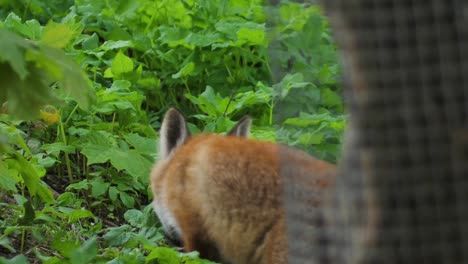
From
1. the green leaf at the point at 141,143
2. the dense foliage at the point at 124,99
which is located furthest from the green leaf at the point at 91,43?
the green leaf at the point at 141,143

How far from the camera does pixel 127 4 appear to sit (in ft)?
31.8

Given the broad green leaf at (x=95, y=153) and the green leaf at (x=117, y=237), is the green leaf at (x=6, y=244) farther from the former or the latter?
the broad green leaf at (x=95, y=153)

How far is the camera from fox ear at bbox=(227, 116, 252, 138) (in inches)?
278

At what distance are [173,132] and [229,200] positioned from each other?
1269 millimetres

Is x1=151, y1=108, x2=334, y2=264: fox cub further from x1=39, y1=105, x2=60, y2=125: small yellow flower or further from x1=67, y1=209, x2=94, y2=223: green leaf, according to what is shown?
x1=39, y1=105, x2=60, y2=125: small yellow flower

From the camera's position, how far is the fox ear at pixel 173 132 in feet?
22.4

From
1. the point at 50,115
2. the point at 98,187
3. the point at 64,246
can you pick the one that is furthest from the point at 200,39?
the point at 64,246

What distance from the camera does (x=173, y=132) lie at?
6891 millimetres

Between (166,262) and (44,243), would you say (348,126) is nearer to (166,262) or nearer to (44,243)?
(166,262)

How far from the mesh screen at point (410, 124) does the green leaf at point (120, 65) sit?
4740 mm

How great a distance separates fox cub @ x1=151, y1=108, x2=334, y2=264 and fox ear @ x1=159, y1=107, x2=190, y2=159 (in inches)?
10.0

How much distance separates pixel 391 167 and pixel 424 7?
495 millimetres

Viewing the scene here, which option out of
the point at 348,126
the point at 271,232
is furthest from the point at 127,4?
the point at 348,126

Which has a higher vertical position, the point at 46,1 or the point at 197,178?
the point at 46,1
